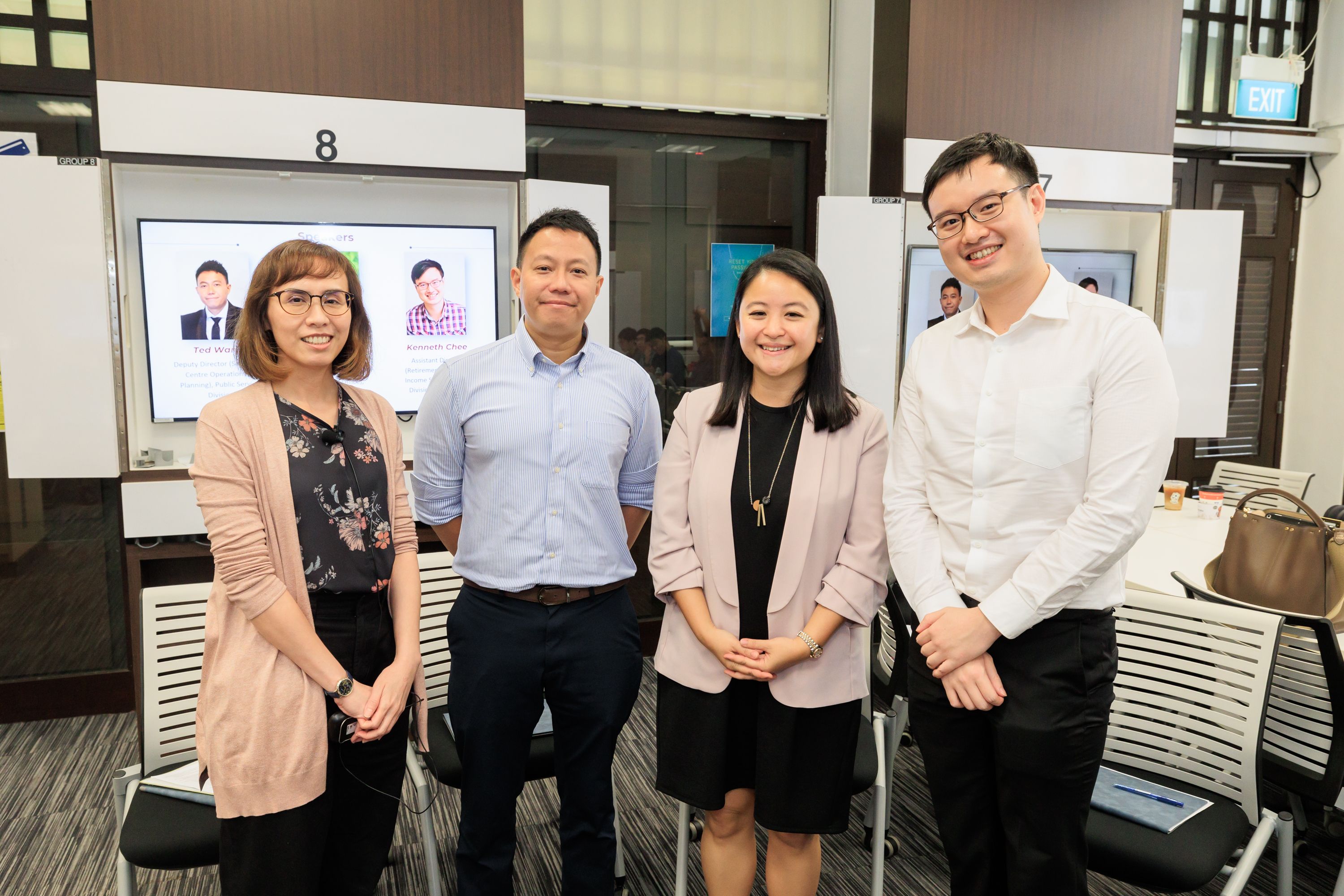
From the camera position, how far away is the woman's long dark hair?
1.87 meters

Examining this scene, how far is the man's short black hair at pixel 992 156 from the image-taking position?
1.58 m

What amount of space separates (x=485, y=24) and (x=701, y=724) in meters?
2.78

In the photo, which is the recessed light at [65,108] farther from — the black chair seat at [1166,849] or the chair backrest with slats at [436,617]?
the black chair seat at [1166,849]

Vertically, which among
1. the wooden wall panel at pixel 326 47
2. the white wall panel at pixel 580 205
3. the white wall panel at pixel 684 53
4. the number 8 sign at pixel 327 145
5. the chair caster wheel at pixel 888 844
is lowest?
the chair caster wheel at pixel 888 844

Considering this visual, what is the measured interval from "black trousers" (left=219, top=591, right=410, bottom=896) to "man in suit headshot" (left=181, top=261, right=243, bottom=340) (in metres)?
2.18

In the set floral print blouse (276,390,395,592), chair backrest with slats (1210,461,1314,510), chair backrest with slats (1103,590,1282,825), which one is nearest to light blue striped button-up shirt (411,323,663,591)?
floral print blouse (276,390,395,592)

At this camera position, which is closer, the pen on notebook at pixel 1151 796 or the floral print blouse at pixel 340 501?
the floral print blouse at pixel 340 501

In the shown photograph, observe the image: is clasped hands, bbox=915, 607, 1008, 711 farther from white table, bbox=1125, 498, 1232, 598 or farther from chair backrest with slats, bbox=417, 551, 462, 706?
chair backrest with slats, bbox=417, 551, 462, 706

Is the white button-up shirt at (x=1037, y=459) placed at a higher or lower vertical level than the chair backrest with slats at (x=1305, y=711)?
higher

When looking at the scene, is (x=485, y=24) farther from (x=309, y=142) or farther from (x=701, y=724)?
(x=701, y=724)

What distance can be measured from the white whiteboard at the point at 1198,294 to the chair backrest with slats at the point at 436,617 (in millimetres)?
3944

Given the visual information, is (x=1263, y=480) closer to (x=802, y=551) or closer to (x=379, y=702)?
(x=802, y=551)

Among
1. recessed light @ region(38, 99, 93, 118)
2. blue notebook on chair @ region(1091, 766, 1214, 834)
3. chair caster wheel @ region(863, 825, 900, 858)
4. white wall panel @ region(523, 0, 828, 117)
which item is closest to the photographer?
blue notebook on chair @ region(1091, 766, 1214, 834)

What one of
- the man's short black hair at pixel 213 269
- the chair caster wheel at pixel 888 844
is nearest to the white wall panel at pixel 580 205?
the man's short black hair at pixel 213 269
